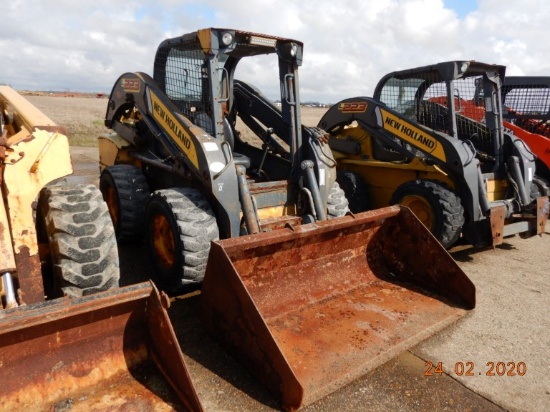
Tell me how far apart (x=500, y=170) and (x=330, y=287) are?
11.7 feet

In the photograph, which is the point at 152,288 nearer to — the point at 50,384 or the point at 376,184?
the point at 50,384

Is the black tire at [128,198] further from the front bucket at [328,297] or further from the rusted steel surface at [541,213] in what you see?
the rusted steel surface at [541,213]

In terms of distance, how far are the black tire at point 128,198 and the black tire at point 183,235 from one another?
1015 mm

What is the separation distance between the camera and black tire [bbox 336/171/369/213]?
6477mm

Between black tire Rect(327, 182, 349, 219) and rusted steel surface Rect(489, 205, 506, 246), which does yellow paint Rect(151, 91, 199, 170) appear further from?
rusted steel surface Rect(489, 205, 506, 246)

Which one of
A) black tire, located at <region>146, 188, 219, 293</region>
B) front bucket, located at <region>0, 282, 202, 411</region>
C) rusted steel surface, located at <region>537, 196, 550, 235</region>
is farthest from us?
rusted steel surface, located at <region>537, 196, 550, 235</region>

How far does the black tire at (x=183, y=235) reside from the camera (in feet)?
11.8

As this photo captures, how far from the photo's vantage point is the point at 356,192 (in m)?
6.48

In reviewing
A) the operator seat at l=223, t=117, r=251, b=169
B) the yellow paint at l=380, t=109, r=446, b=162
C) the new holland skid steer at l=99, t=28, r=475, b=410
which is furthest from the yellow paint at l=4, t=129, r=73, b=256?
the yellow paint at l=380, t=109, r=446, b=162

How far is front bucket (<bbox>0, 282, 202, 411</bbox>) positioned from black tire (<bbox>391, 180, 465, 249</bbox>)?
Result: 3664 mm

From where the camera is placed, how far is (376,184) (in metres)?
6.55

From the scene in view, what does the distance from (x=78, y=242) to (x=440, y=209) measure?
3.87 m
